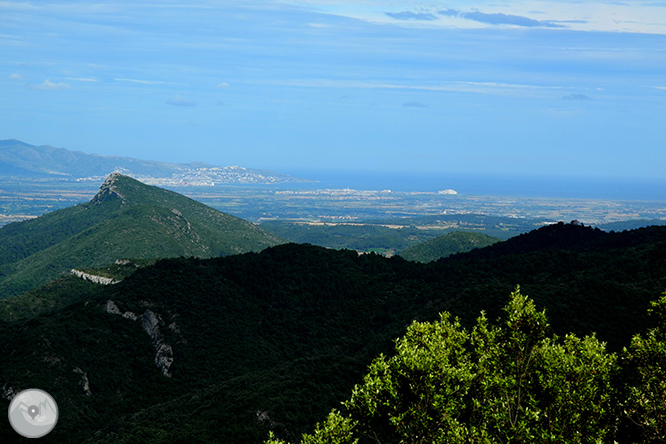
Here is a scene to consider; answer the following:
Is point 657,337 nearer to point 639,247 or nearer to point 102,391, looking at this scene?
point 102,391

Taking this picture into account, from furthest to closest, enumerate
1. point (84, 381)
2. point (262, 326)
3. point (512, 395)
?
point (262, 326) < point (84, 381) < point (512, 395)

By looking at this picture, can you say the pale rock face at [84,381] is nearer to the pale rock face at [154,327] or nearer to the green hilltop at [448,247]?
the pale rock face at [154,327]

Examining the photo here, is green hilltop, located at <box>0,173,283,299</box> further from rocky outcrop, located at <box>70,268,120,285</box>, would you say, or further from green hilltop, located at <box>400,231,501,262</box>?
green hilltop, located at <box>400,231,501,262</box>

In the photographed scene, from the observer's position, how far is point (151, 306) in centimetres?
8506

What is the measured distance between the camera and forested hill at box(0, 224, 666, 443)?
190ft

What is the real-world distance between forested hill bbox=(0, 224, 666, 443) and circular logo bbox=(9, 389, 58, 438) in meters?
1.39

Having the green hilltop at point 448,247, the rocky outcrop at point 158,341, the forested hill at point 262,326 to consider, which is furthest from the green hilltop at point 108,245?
the rocky outcrop at point 158,341

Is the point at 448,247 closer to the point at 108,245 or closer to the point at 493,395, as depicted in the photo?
the point at 108,245

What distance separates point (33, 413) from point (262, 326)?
34222mm

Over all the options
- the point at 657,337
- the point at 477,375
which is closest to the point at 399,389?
the point at 477,375

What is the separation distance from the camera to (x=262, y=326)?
8631 cm

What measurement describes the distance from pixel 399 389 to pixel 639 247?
260ft

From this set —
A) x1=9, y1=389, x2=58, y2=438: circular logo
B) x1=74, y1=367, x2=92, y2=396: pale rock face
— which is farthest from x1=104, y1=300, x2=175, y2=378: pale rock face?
x1=9, y1=389, x2=58, y2=438: circular logo

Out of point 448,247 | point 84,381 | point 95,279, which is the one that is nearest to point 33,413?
point 84,381
